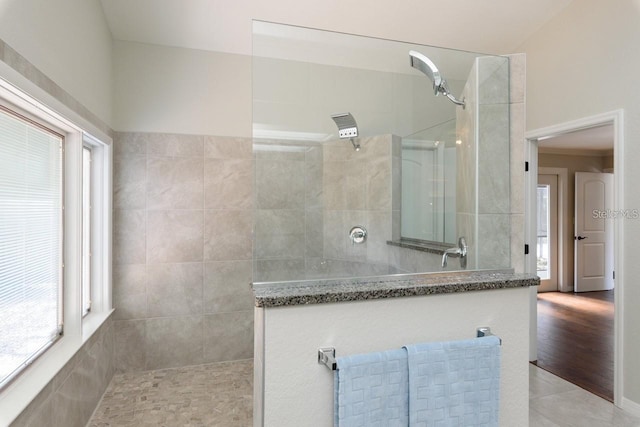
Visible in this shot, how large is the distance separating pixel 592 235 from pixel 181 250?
20.8ft

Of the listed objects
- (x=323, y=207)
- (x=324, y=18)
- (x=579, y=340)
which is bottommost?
(x=579, y=340)

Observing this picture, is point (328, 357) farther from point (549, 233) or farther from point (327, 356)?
point (549, 233)

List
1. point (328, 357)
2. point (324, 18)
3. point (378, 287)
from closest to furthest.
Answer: point (328, 357), point (378, 287), point (324, 18)

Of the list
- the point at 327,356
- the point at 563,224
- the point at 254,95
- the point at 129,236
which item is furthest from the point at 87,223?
the point at 563,224

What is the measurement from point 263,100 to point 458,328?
1391mm

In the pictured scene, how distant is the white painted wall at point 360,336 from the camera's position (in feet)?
4.36

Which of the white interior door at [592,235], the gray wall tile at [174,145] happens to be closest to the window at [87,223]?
the gray wall tile at [174,145]

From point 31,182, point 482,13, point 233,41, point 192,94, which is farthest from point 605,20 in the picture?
point 31,182

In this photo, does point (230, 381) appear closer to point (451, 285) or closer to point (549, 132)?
point (451, 285)

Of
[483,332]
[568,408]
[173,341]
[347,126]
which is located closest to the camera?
[483,332]

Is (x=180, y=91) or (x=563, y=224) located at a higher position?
(x=180, y=91)

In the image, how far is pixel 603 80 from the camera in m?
2.55

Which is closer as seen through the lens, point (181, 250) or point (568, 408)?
point (568, 408)

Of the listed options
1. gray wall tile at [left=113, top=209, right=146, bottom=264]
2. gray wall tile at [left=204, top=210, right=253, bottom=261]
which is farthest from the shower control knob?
gray wall tile at [left=113, top=209, right=146, bottom=264]
